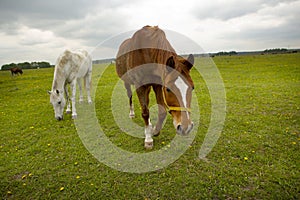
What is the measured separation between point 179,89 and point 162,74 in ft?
1.71

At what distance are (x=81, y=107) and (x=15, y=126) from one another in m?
2.49

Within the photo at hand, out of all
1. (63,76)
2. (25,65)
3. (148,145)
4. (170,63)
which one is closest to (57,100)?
(63,76)

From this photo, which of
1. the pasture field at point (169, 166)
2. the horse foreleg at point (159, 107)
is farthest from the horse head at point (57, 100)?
the horse foreleg at point (159, 107)

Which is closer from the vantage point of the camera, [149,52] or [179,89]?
[179,89]

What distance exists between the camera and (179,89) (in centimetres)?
283

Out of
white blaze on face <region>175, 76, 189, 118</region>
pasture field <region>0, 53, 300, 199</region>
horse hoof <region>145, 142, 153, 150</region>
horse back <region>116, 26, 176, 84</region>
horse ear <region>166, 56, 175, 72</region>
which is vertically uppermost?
horse back <region>116, 26, 176, 84</region>

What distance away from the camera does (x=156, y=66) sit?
353 centimetres

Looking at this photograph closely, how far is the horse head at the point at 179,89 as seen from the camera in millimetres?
2832

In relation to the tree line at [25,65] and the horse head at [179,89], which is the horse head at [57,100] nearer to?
the horse head at [179,89]

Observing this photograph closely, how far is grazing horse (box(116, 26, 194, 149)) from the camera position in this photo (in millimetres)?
2861

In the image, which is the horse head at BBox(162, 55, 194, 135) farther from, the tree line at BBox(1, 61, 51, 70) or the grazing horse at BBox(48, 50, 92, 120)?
the tree line at BBox(1, 61, 51, 70)

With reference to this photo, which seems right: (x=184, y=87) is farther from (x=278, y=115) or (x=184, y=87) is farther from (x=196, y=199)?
(x=278, y=115)

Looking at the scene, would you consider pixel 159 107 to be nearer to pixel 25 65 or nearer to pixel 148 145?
pixel 148 145

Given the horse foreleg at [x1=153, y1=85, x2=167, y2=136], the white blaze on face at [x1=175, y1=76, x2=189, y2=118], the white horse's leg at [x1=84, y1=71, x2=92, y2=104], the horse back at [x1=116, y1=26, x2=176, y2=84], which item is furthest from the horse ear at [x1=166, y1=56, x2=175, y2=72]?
the white horse's leg at [x1=84, y1=71, x2=92, y2=104]
